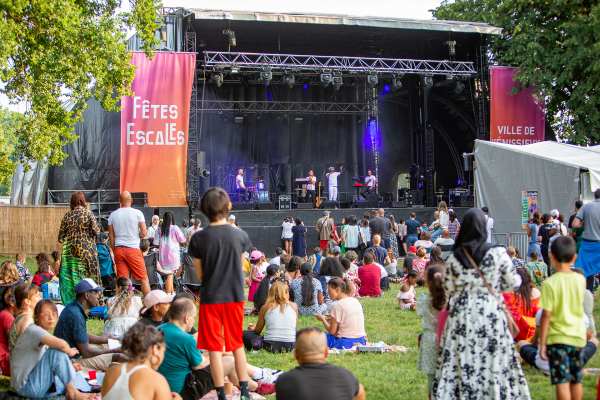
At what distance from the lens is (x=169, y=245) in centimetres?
781

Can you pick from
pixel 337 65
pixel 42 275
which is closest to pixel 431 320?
pixel 42 275

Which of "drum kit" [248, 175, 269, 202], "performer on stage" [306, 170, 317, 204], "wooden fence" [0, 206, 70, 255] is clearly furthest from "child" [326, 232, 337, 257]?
"wooden fence" [0, 206, 70, 255]

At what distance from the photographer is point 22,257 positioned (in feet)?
28.2

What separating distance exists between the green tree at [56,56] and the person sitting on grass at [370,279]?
551 centimetres

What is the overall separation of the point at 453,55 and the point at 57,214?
1364cm

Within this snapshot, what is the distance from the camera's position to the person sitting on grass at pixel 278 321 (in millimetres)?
5371

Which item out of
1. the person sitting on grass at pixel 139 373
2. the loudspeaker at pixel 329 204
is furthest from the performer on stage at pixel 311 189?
the person sitting on grass at pixel 139 373

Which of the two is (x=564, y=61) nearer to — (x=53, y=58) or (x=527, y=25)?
(x=527, y=25)

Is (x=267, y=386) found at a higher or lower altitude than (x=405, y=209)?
lower

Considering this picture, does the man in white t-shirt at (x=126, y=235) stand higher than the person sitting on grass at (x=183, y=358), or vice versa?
the man in white t-shirt at (x=126, y=235)

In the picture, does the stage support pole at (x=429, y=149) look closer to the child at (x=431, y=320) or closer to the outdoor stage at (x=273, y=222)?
the outdoor stage at (x=273, y=222)

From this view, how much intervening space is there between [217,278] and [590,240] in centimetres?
552

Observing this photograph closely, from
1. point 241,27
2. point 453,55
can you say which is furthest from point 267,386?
point 453,55

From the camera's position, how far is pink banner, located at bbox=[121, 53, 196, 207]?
48.9ft
